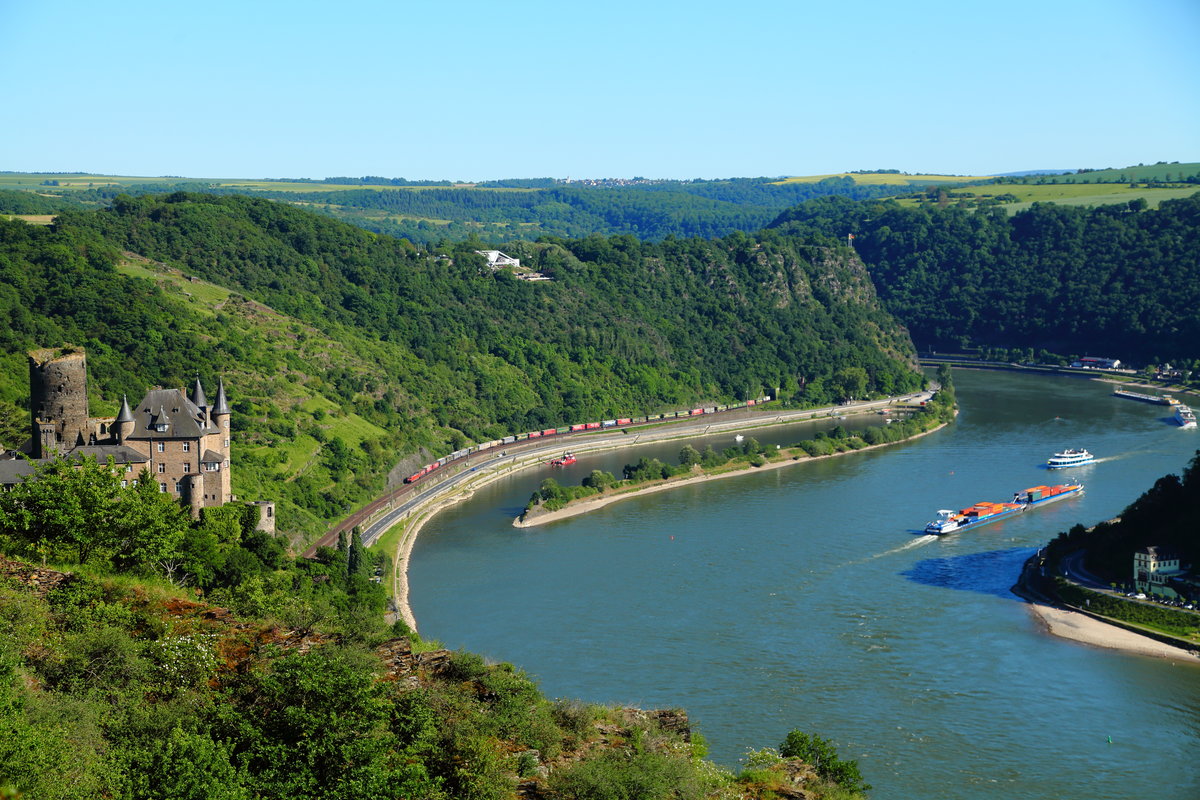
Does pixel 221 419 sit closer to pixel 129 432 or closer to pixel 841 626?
pixel 129 432

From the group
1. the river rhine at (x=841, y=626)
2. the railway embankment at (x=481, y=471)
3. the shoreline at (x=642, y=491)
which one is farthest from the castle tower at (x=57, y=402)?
→ the shoreline at (x=642, y=491)

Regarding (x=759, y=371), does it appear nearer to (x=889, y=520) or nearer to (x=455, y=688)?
(x=889, y=520)

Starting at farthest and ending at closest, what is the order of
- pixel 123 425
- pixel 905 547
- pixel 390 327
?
1. pixel 390 327
2. pixel 905 547
3. pixel 123 425

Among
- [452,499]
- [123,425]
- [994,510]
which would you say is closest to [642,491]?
[452,499]

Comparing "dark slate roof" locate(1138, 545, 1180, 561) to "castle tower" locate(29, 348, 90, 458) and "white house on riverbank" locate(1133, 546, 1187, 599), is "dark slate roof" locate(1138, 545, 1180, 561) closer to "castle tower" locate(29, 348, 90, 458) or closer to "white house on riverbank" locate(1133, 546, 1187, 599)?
"white house on riverbank" locate(1133, 546, 1187, 599)

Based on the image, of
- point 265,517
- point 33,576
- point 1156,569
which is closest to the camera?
point 33,576

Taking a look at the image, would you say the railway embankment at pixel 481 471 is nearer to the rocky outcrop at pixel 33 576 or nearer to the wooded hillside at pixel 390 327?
the wooded hillside at pixel 390 327

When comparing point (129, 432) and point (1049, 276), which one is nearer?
point (129, 432)
